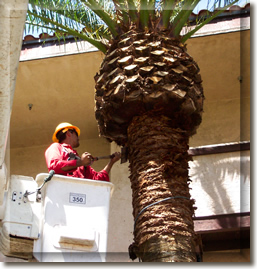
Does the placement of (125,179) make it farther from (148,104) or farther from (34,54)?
(148,104)

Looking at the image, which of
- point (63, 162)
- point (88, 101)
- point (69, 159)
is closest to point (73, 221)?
point (63, 162)

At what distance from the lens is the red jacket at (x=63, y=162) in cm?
730

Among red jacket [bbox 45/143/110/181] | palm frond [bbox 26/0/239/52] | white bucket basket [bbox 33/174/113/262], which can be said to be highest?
palm frond [bbox 26/0/239/52]

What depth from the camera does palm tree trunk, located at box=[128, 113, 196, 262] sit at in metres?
5.98

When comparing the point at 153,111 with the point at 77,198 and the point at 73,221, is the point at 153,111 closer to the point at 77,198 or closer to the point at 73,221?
the point at 77,198

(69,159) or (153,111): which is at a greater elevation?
(153,111)

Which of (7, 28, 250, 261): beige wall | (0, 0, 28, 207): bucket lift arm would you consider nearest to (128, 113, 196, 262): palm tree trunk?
(0, 0, 28, 207): bucket lift arm

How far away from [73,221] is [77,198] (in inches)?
11.1

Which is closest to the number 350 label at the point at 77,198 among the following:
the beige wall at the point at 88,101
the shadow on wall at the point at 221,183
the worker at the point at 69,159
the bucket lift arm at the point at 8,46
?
the worker at the point at 69,159

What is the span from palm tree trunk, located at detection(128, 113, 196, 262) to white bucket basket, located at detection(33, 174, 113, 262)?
0.48 meters

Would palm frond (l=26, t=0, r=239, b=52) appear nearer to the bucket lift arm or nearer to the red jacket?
the red jacket

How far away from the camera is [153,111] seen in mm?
6926

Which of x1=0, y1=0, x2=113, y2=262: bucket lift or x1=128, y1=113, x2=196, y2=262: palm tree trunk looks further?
x1=0, y1=0, x2=113, y2=262: bucket lift

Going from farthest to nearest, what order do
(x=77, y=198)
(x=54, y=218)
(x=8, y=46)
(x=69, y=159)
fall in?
(x=69, y=159), (x=77, y=198), (x=54, y=218), (x=8, y=46)
